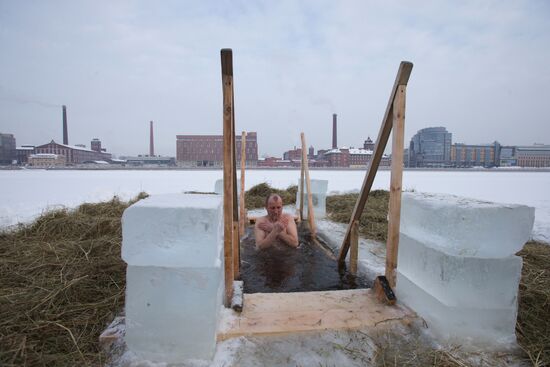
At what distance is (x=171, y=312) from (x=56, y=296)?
1233 millimetres

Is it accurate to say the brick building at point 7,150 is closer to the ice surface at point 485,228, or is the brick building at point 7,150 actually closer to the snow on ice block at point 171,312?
the snow on ice block at point 171,312

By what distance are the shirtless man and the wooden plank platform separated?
7.95 ft

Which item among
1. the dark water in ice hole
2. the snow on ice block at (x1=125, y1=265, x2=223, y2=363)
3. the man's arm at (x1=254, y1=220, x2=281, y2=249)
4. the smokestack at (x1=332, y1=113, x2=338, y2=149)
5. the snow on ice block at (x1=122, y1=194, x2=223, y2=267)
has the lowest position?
the dark water in ice hole

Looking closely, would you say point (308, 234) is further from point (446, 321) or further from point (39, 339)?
point (39, 339)

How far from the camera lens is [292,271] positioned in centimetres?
410

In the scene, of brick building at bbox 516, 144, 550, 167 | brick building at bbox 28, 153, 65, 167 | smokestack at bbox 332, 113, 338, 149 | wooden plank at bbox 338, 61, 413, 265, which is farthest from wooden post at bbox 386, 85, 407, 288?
brick building at bbox 516, 144, 550, 167

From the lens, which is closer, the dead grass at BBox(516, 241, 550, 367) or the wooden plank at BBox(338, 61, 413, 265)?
the dead grass at BBox(516, 241, 550, 367)

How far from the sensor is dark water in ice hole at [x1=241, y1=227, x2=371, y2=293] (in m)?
3.53

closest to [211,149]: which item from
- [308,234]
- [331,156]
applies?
[331,156]

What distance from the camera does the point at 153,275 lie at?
4.79 ft

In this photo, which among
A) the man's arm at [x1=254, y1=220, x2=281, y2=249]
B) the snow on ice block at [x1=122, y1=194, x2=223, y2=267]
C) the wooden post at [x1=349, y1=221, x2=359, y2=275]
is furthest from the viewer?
the man's arm at [x1=254, y1=220, x2=281, y2=249]

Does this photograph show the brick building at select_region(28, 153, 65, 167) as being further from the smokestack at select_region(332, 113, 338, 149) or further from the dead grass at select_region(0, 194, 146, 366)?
the dead grass at select_region(0, 194, 146, 366)

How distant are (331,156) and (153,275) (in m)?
67.1

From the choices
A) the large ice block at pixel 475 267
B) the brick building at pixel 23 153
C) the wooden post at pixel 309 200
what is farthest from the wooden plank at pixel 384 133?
the brick building at pixel 23 153
